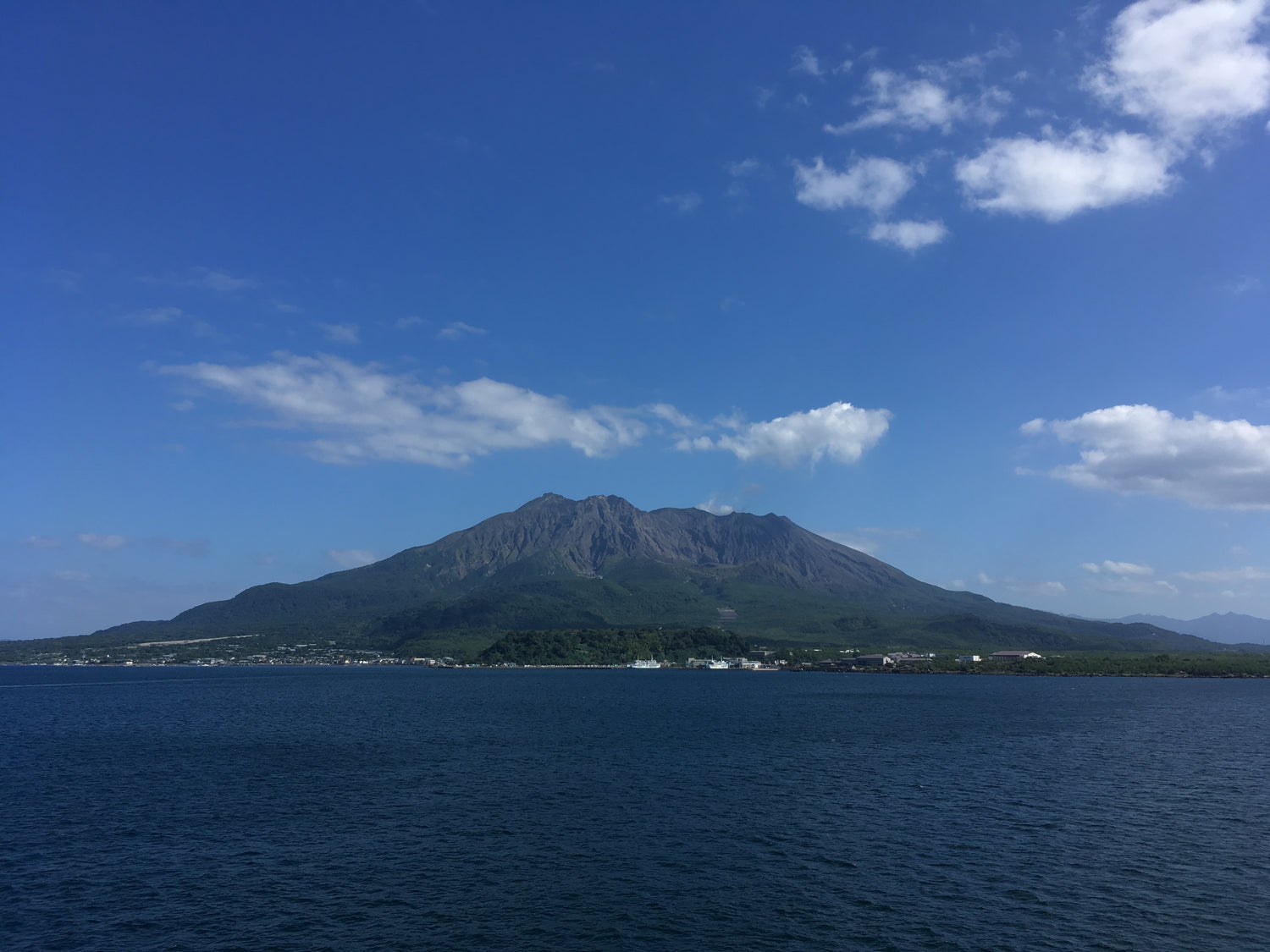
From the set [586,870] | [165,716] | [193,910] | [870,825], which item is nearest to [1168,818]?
[870,825]

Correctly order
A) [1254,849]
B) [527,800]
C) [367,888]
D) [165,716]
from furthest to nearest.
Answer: [165,716]
[527,800]
[1254,849]
[367,888]

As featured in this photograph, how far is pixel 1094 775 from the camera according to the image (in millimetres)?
55312

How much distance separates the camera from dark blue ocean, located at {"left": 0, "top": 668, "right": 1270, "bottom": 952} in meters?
28.2

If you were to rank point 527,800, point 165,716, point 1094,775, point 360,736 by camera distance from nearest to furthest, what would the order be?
point 527,800
point 1094,775
point 360,736
point 165,716

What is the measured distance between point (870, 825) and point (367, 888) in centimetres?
2639

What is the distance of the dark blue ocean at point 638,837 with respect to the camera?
28.2 meters

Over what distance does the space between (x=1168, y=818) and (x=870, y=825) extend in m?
17.4

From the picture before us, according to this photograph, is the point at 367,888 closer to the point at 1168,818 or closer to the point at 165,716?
the point at 1168,818

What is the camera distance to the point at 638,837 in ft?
131

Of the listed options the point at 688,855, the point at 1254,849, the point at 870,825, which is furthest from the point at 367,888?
the point at 1254,849

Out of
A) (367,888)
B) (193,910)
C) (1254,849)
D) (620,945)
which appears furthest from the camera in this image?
(1254,849)

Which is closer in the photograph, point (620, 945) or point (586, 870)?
point (620, 945)

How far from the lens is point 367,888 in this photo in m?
32.0

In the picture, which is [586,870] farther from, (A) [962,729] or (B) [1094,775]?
(A) [962,729]
